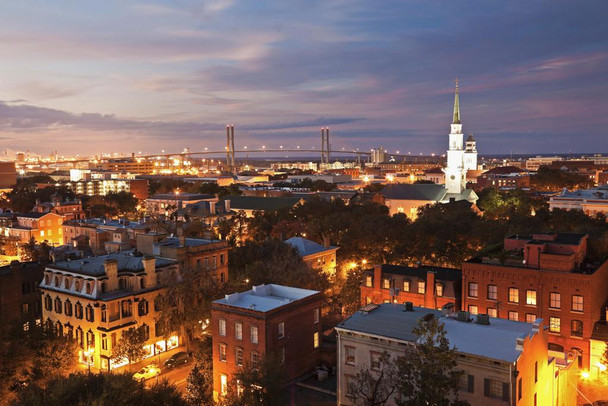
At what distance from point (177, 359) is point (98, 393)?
18664mm

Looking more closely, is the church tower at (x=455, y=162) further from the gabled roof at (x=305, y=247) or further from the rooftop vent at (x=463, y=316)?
the rooftop vent at (x=463, y=316)

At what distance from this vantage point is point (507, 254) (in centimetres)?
4475

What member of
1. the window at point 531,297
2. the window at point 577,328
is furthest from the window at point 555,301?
the window at point 577,328

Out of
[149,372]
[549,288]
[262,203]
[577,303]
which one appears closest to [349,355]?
[149,372]

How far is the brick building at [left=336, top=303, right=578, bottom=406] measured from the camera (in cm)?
2647

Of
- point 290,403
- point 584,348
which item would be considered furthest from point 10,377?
point 584,348

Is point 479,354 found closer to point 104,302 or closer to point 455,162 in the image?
point 104,302

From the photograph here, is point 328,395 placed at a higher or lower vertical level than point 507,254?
lower

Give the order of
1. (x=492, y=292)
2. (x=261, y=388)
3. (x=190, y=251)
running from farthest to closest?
1. (x=190, y=251)
2. (x=492, y=292)
3. (x=261, y=388)

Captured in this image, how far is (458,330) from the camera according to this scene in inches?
1163

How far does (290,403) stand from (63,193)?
135852mm

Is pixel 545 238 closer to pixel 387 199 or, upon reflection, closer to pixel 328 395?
pixel 328 395

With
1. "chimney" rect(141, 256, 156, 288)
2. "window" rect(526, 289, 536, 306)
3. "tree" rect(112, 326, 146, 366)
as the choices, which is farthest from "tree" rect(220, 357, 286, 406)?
"window" rect(526, 289, 536, 306)

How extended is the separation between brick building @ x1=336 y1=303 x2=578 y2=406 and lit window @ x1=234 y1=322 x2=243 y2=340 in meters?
7.23
